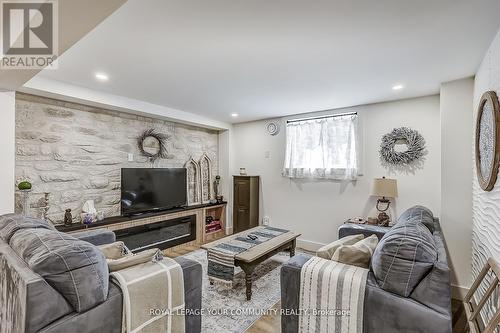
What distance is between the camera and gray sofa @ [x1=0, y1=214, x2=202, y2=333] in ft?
3.86

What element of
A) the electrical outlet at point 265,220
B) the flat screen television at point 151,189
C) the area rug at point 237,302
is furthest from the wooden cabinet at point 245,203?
the area rug at point 237,302

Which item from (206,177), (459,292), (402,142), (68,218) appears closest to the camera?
(459,292)

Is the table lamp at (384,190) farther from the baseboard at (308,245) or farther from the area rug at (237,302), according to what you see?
the area rug at (237,302)

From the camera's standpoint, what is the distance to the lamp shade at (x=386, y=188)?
320 cm

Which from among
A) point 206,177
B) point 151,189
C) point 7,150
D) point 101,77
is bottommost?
point 151,189

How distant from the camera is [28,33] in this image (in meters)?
1.53

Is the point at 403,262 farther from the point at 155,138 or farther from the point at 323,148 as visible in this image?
the point at 155,138

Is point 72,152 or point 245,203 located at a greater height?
point 72,152

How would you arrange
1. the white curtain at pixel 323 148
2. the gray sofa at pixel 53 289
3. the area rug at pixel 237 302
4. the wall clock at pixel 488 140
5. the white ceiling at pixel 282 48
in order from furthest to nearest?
1. the white curtain at pixel 323 148
2. the area rug at pixel 237 302
3. the wall clock at pixel 488 140
4. the white ceiling at pixel 282 48
5. the gray sofa at pixel 53 289

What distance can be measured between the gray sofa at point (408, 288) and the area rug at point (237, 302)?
1120 millimetres

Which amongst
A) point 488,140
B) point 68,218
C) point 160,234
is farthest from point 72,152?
point 488,140

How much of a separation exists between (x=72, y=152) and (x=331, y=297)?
3476 mm

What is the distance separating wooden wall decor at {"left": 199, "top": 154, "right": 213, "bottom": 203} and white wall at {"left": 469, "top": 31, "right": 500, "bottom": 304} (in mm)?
4043

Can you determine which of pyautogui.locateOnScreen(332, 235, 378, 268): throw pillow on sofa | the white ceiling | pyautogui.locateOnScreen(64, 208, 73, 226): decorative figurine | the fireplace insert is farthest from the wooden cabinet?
pyautogui.locateOnScreen(332, 235, 378, 268): throw pillow on sofa
